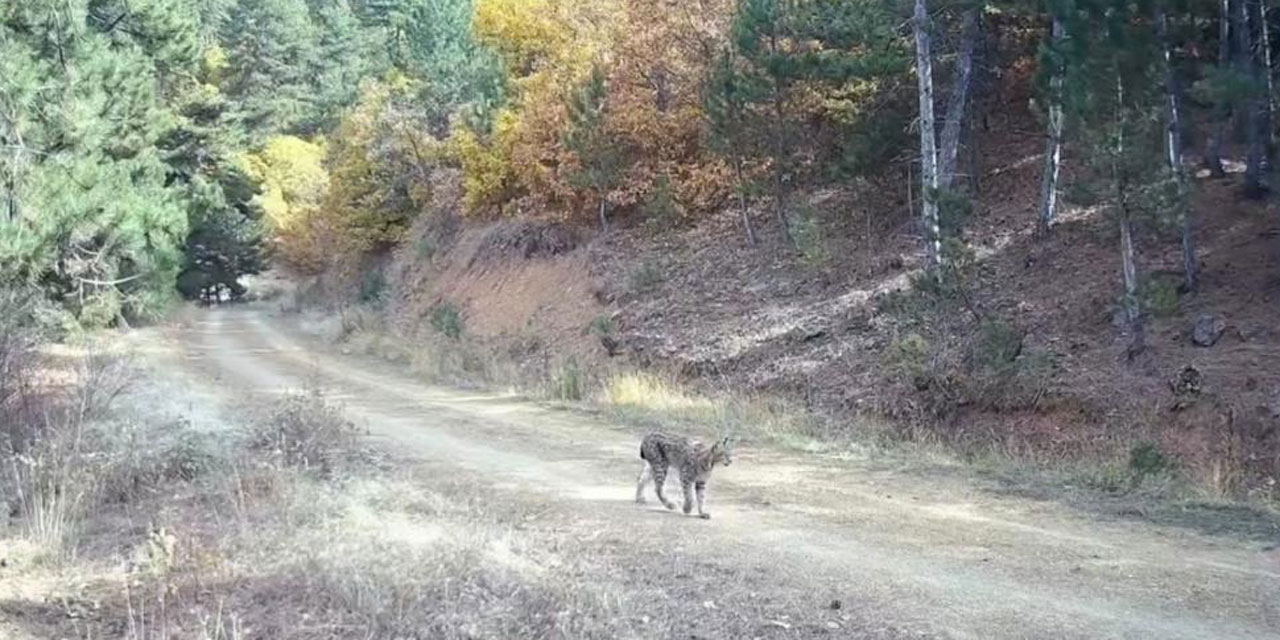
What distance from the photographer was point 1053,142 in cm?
1869

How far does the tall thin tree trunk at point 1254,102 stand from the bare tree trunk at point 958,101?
16.4 feet

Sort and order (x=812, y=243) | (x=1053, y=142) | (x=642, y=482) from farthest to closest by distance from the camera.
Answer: (x=812, y=243) → (x=1053, y=142) → (x=642, y=482)

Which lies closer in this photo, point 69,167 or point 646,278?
point 69,167

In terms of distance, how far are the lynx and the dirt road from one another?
224 mm

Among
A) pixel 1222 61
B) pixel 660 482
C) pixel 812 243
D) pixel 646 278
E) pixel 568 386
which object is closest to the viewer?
pixel 660 482

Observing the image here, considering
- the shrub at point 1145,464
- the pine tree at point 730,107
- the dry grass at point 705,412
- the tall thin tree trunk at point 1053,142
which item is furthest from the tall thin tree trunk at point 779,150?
the shrub at point 1145,464

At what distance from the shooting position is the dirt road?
6555 mm

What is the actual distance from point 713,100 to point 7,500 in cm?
1721

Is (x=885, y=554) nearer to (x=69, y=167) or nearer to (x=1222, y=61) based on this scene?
(x=1222, y=61)

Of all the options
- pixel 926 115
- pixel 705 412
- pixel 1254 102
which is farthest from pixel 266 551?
pixel 926 115

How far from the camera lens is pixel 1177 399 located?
14859 mm

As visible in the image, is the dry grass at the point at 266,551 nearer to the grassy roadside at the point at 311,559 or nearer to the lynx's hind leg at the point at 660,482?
the grassy roadside at the point at 311,559

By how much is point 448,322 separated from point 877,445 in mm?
18218

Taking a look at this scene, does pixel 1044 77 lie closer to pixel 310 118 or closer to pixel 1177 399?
pixel 1177 399
